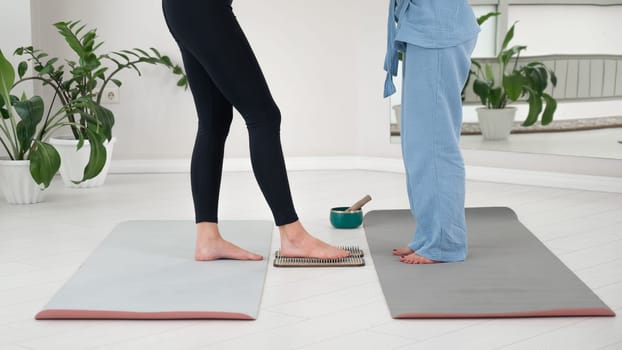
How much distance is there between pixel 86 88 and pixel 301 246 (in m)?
2.03

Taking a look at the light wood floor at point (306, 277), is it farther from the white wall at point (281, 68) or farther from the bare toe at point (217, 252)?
the white wall at point (281, 68)

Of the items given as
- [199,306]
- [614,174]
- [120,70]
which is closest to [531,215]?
[614,174]

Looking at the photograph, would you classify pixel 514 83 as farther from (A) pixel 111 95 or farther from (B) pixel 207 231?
(B) pixel 207 231

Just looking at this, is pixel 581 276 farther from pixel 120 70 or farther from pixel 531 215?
pixel 120 70

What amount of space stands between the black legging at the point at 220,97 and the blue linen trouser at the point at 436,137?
38 cm

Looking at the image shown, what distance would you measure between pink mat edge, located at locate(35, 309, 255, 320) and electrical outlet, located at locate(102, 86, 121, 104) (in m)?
2.63

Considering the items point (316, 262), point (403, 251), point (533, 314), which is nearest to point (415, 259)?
point (403, 251)

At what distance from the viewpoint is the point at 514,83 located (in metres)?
4.32

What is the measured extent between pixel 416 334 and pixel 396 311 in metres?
0.16

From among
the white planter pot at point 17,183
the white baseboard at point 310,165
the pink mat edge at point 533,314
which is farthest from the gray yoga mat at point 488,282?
the white planter pot at point 17,183

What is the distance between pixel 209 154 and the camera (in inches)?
102

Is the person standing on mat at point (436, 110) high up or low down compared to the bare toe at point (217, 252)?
up

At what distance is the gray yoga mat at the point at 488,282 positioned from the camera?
2.13 metres

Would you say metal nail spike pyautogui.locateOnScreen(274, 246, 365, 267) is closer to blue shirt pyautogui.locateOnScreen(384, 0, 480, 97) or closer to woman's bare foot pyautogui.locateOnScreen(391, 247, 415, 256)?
woman's bare foot pyautogui.locateOnScreen(391, 247, 415, 256)
